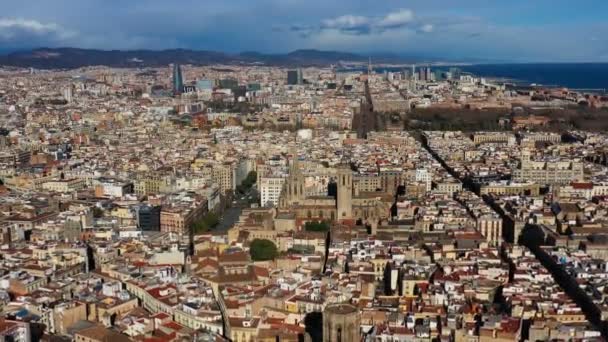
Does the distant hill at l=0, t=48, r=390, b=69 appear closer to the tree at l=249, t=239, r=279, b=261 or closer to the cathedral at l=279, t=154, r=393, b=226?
the cathedral at l=279, t=154, r=393, b=226

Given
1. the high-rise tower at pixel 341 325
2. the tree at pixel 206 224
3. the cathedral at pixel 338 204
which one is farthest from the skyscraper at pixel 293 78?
the high-rise tower at pixel 341 325

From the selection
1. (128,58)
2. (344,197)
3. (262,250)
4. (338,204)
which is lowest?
(262,250)

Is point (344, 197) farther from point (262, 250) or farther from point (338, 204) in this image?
point (262, 250)

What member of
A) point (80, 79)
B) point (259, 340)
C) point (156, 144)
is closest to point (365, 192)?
point (259, 340)

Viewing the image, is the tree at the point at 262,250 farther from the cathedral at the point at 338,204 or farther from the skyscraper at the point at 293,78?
the skyscraper at the point at 293,78

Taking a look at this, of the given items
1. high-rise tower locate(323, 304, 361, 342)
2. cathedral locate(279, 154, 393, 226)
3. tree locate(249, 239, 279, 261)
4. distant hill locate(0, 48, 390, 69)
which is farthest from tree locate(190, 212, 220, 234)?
distant hill locate(0, 48, 390, 69)

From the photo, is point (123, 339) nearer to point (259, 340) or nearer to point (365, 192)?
point (259, 340)

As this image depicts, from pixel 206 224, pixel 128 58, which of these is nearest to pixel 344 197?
pixel 206 224
